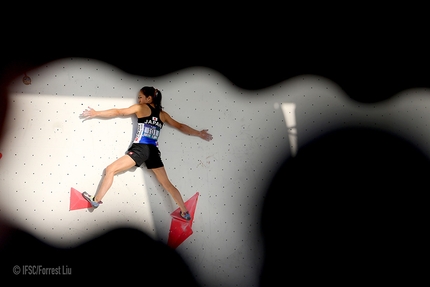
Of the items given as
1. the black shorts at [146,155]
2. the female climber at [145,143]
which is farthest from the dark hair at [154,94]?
the black shorts at [146,155]

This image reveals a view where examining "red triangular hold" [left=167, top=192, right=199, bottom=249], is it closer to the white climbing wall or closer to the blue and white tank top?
the white climbing wall

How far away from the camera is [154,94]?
2363 mm

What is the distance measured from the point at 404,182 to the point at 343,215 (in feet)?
2.00

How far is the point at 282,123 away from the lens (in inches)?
99.3

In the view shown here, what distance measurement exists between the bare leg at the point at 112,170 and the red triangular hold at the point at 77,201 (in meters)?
0.14

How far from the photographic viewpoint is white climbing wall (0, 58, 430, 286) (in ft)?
7.70

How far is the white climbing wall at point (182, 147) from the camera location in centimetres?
235

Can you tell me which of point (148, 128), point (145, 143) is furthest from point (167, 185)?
point (148, 128)

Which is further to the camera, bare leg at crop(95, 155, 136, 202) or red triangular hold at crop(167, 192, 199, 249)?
red triangular hold at crop(167, 192, 199, 249)

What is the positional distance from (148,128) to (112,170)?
422 millimetres

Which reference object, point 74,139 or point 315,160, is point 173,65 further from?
point 315,160

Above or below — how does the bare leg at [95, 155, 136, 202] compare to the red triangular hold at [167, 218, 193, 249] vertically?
above

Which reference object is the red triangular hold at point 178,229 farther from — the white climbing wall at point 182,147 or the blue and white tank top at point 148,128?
the blue and white tank top at point 148,128

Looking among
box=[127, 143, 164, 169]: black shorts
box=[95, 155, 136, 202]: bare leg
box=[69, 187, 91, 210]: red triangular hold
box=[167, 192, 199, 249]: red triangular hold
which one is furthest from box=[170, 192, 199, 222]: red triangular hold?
box=[69, 187, 91, 210]: red triangular hold
